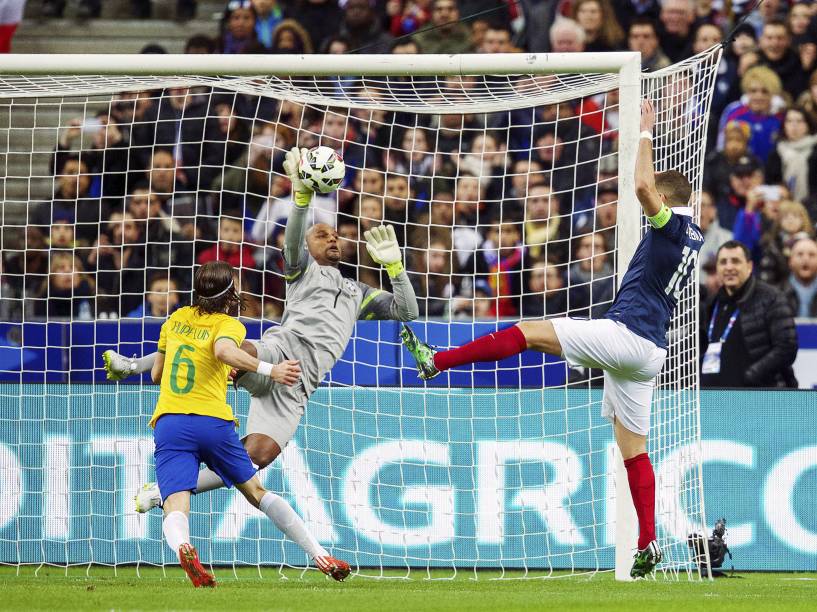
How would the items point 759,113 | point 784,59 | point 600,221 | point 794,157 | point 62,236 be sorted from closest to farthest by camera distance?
point 62,236 → point 600,221 → point 794,157 → point 759,113 → point 784,59

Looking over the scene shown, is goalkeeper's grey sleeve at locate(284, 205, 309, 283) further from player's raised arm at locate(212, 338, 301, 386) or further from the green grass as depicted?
the green grass

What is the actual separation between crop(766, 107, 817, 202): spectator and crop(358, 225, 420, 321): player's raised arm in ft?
20.1

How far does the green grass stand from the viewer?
6836mm

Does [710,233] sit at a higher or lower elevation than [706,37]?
lower

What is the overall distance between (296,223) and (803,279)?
597 centimetres

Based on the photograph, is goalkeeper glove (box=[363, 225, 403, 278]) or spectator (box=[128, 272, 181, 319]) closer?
goalkeeper glove (box=[363, 225, 403, 278])

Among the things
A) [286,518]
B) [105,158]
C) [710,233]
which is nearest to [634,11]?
[710,233]

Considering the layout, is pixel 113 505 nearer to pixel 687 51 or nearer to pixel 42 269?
pixel 42 269

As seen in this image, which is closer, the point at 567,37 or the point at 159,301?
the point at 159,301

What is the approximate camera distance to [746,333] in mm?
11203

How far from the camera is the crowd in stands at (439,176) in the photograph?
471 inches

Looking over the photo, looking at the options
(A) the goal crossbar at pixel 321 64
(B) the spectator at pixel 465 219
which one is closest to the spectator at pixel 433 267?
(B) the spectator at pixel 465 219

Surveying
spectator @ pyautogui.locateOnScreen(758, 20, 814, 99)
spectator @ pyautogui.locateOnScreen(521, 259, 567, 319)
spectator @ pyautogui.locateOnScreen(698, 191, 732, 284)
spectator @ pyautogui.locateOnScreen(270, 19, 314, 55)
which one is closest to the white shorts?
spectator @ pyautogui.locateOnScreen(521, 259, 567, 319)

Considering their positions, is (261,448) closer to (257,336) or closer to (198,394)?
(198,394)
